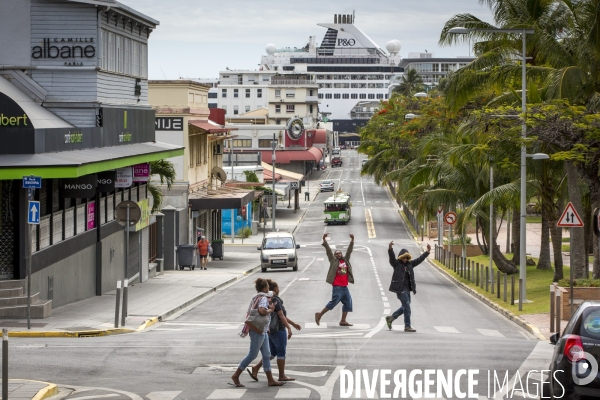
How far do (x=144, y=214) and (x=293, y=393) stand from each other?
74.9ft

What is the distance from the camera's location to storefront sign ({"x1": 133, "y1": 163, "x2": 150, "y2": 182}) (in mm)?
31453

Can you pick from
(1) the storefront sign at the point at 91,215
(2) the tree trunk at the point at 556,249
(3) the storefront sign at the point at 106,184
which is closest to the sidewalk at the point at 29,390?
(1) the storefront sign at the point at 91,215

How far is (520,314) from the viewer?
82.3ft

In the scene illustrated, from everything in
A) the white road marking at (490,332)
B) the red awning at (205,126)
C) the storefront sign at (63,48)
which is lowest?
the white road marking at (490,332)

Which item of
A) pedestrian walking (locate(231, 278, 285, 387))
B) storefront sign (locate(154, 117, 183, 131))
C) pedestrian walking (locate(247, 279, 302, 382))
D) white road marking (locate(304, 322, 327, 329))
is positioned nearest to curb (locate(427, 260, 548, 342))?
white road marking (locate(304, 322, 327, 329))

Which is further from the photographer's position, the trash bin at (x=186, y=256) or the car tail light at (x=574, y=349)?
the trash bin at (x=186, y=256)

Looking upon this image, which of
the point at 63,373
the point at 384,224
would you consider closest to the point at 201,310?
the point at 63,373

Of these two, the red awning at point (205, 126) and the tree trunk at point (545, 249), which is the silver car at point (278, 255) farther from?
the tree trunk at point (545, 249)

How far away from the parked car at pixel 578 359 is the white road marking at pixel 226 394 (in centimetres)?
424

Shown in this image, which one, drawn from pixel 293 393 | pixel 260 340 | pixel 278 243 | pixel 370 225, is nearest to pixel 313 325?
pixel 260 340

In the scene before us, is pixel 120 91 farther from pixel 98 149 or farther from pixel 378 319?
pixel 378 319

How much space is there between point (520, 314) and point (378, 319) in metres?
4.10

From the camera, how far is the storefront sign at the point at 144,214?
3425cm

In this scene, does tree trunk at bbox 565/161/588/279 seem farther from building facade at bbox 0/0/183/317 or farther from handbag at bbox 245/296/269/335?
handbag at bbox 245/296/269/335
